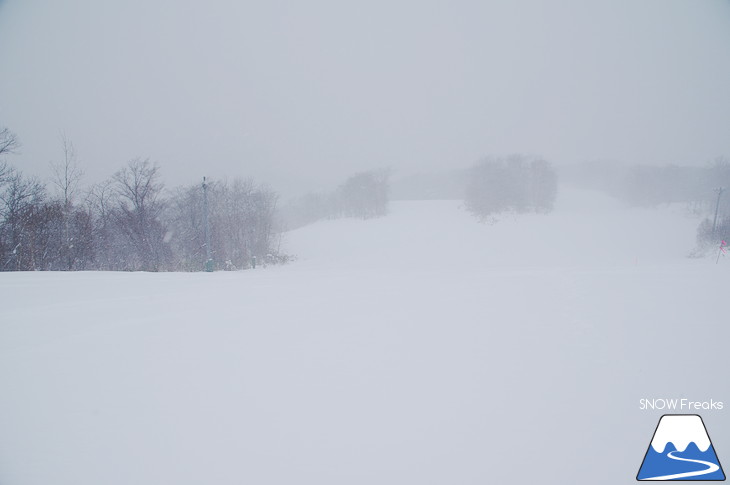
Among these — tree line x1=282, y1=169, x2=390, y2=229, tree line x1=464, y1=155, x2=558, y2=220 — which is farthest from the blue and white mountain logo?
tree line x1=282, y1=169, x2=390, y2=229

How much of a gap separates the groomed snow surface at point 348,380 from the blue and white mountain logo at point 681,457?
0.17 m

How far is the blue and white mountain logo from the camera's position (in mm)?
2643

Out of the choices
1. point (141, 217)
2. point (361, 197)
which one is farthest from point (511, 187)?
point (141, 217)

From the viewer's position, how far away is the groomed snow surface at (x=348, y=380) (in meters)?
2.65

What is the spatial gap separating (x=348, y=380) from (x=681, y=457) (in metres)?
3.29

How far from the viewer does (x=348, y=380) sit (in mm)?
3715

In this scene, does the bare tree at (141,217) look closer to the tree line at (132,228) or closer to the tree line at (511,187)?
the tree line at (132,228)

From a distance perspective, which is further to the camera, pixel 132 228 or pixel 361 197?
pixel 361 197

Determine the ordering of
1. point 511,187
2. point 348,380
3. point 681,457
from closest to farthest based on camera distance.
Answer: point 681,457 → point 348,380 → point 511,187

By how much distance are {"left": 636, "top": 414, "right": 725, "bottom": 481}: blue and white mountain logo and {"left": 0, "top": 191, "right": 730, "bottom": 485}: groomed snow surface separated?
0.17 m

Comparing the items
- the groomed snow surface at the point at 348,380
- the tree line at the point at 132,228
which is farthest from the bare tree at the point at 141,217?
the groomed snow surface at the point at 348,380

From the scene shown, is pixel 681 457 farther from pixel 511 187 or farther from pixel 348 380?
pixel 511 187

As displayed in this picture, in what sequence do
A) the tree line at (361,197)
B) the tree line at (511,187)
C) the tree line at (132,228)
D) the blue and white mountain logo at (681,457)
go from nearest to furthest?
1. the blue and white mountain logo at (681,457)
2. the tree line at (132,228)
3. the tree line at (511,187)
4. the tree line at (361,197)

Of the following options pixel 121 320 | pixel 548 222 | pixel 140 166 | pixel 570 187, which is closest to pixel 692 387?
pixel 121 320
